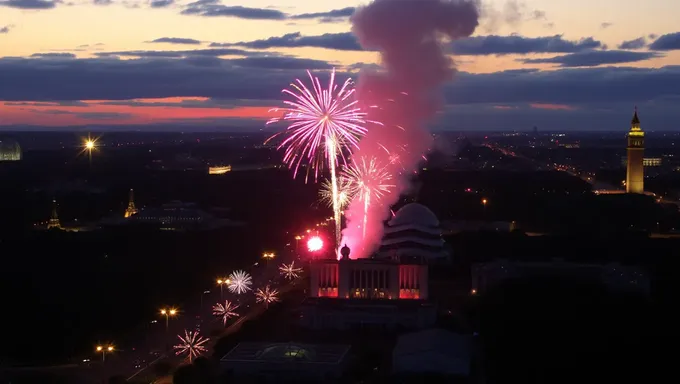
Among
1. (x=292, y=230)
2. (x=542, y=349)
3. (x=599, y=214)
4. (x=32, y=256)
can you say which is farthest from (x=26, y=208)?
(x=542, y=349)

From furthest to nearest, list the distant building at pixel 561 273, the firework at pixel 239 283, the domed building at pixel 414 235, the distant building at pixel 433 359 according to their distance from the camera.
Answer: the domed building at pixel 414 235
the firework at pixel 239 283
the distant building at pixel 561 273
the distant building at pixel 433 359

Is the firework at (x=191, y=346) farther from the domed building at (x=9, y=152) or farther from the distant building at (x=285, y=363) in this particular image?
the domed building at (x=9, y=152)

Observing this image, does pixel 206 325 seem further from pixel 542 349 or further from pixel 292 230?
pixel 292 230

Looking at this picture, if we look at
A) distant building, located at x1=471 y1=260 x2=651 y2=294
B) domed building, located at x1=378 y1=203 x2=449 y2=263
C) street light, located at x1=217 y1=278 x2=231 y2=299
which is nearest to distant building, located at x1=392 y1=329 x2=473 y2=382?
distant building, located at x1=471 y1=260 x2=651 y2=294

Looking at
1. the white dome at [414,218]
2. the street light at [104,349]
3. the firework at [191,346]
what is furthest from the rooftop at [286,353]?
the white dome at [414,218]

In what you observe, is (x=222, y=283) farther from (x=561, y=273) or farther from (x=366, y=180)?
(x=561, y=273)

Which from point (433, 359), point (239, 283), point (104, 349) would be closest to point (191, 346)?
point (104, 349)

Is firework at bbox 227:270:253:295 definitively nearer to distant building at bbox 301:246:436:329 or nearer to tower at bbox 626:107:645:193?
distant building at bbox 301:246:436:329

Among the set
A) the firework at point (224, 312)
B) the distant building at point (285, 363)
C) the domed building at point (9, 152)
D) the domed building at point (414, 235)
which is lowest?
the distant building at point (285, 363)
